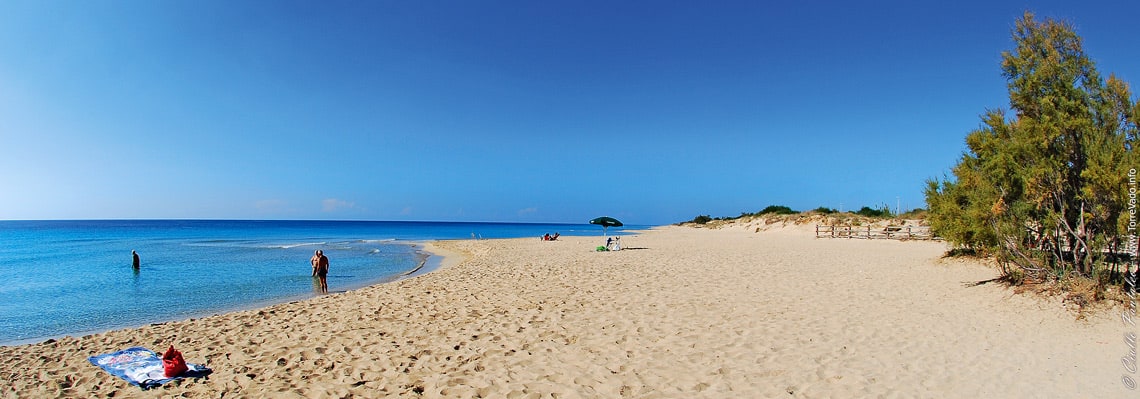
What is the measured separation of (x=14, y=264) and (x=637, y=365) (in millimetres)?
35572

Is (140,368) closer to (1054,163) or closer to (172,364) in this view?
(172,364)

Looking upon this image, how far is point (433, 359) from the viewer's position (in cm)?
614

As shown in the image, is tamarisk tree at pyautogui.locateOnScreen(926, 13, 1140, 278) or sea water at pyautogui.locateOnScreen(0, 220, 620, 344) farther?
sea water at pyautogui.locateOnScreen(0, 220, 620, 344)

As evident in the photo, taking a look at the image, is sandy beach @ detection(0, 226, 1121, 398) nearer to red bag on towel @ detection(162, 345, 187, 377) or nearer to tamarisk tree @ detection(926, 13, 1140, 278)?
red bag on towel @ detection(162, 345, 187, 377)

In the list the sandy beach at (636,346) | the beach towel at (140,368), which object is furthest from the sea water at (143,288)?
the beach towel at (140,368)

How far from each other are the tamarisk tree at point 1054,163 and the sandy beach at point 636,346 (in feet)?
3.62

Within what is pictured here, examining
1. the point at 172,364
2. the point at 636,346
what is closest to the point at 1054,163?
the point at 636,346

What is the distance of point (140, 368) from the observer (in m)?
5.86

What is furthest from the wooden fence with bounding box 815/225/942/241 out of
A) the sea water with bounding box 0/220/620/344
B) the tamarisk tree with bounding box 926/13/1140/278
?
the sea water with bounding box 0/220/620/344

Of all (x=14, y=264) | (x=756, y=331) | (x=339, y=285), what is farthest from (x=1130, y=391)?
(x=14, y=264)

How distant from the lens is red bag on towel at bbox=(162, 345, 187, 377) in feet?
18.5

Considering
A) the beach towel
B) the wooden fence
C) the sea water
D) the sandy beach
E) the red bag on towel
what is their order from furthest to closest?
the wooden fence → the sea water → the red bag on towel → the beach towel → the sandy beach

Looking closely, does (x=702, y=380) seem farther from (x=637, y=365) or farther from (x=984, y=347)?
(x=984, y=347)

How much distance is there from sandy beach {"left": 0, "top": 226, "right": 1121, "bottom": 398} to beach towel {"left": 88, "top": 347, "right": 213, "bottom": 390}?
0.14m
